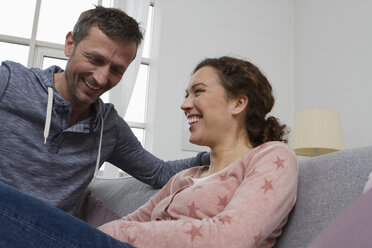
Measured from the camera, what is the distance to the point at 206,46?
3678 millimetres

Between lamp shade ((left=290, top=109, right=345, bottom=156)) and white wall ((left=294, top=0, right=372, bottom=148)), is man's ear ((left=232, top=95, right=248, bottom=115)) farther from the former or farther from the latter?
white wall ((left=294, top=0, right=372, bottom=148))

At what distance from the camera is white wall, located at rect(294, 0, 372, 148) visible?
2.96 metres

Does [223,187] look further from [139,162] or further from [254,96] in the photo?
[139,162]

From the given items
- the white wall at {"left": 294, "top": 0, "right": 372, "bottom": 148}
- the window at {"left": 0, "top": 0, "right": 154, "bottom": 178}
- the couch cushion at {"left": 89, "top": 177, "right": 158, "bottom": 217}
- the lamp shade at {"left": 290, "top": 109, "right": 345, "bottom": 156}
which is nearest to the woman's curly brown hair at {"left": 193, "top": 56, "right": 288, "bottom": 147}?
the couch cushion at {"left": 89, "top": 177, "right": 158, "bottom": 217}

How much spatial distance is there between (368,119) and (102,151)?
87.1 inches

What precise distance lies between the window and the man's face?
193cm

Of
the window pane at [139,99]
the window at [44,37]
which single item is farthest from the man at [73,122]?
the window pane at [139,99]

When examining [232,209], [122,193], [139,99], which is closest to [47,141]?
[122,193]

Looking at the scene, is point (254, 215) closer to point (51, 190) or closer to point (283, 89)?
point (51, 190)

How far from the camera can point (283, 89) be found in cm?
385

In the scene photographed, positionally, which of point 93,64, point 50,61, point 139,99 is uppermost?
point 50,61

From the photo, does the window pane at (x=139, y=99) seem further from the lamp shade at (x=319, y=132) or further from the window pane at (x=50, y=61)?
the lamp shade at (x=319, y=132)

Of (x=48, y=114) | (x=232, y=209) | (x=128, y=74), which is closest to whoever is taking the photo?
(x=232, y=209)

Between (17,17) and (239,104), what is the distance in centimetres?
308
